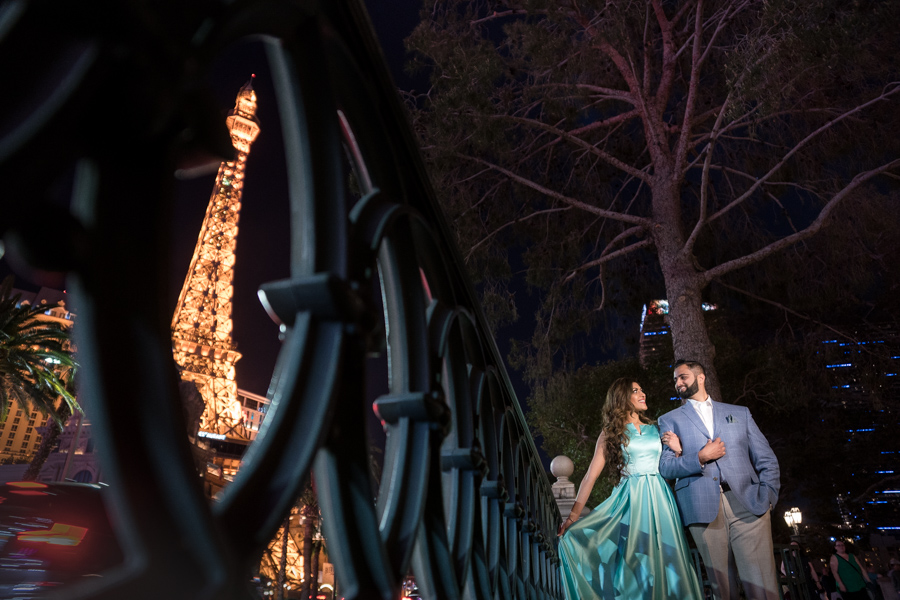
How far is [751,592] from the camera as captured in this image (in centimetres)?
443

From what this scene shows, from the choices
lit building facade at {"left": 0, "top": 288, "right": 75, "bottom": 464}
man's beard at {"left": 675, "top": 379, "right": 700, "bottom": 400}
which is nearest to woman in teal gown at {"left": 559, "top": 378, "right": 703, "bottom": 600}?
man's beard at {"left": 675, "top": 379, "right": 700, "bottom": 400}

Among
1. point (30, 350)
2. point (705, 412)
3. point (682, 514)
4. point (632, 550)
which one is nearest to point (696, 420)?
point (705, 412)

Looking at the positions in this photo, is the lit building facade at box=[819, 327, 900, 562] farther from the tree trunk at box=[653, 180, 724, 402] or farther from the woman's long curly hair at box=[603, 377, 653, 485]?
the woman's long curly hair at box=[603, 377, 653, 485]

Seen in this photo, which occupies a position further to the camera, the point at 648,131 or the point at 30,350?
the point at 30,350

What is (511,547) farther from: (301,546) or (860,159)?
(301,546)

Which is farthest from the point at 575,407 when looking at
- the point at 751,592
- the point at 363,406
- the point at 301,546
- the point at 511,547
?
the point at 301,546

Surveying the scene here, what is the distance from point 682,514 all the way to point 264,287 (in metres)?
4.74

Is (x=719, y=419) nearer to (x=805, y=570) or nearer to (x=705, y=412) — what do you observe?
(x=705, y=412)

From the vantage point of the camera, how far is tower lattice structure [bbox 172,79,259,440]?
33.0 metres

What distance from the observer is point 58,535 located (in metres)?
3.71

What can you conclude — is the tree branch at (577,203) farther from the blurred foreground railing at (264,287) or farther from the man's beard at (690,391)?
the blurred foreground railing at (264,287)

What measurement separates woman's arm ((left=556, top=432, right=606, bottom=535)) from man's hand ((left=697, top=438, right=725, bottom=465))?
2.41 ft

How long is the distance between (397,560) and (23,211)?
618 mm

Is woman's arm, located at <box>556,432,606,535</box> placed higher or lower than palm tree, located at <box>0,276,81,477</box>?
lower
